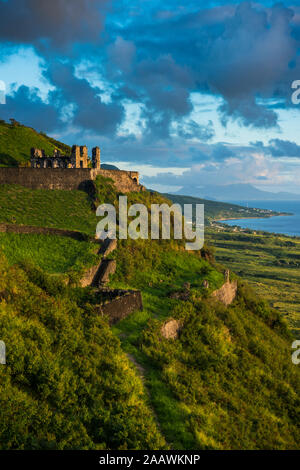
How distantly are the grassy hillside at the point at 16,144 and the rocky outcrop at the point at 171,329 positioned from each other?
109ft

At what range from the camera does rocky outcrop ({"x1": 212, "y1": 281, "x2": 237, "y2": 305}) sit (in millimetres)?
28878

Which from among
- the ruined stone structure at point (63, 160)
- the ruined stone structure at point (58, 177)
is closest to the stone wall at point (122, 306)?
the ruined stone structure at point (58, 177)

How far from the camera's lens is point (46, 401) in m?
11.1

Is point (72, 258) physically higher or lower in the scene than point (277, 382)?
higher

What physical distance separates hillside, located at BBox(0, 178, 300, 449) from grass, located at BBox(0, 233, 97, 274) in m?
0.14

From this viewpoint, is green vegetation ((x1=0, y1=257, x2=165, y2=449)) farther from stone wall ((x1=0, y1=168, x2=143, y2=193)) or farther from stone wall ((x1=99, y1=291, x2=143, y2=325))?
stone wall ((x1=0, y1=168, x2=143, y2=193))

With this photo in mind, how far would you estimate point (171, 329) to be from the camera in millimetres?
20047

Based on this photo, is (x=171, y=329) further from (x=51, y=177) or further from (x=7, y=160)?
(x=7, y=160)

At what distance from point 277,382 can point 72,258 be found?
48.9ft

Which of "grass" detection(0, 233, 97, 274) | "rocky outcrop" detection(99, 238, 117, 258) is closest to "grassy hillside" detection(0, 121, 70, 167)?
"grass" detection(0, 233, 97, 274)

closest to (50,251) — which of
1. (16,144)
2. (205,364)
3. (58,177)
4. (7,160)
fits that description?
(205,364)

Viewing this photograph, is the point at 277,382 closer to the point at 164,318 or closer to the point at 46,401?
the point at 164,318

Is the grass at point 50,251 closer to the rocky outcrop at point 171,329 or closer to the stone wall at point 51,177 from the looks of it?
the rocky outcrop at point 171,329

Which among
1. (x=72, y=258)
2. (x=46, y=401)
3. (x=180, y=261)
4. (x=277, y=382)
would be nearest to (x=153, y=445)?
(x=46, y=401)
